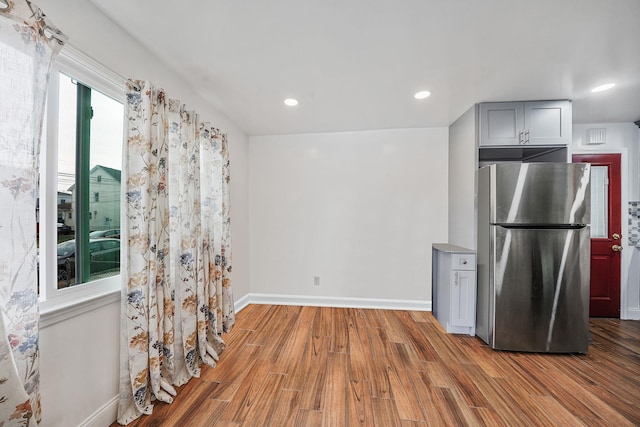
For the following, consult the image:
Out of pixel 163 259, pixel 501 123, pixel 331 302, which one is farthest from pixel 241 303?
pixel 501 123

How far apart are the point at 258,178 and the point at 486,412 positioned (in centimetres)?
359

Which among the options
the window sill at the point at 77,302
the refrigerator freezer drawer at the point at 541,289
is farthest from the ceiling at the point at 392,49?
the window sill at the point at 77,302

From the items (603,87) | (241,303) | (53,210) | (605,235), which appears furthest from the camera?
(241,303)

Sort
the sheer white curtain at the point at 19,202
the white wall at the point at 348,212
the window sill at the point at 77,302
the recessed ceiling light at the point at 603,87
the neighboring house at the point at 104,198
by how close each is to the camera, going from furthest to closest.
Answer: the white wall at the point at 348,212
the recessed ceiling light at the point at 603,87
the neighboring house at the point at 104,198
the window sill at the point at 77,302
the sheer white curtain at the point at 19,202

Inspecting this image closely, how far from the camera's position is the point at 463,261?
9.09 ft

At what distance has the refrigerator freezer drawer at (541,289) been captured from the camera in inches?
93.0

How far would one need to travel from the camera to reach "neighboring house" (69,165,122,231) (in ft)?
5.23

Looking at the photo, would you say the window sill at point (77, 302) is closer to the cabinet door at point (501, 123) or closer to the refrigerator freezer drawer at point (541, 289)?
the refrigerator freezer drawer at point (541, 289)

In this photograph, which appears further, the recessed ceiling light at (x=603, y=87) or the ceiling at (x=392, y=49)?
the recessed ceiling light at (x=603, y=87)

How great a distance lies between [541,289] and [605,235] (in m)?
2.03

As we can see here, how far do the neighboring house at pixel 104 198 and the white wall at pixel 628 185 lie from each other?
543 cm

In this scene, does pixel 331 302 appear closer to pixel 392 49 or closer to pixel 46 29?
pixel 392 49

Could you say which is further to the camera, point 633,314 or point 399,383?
point 633,314

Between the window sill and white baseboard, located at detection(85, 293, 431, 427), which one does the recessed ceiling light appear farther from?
the window sill
